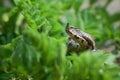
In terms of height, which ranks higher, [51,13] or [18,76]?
[51,13]

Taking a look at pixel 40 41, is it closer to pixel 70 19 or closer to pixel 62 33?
pixel 62 33

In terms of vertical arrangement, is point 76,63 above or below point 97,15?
below

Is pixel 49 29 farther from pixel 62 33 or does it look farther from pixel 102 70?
pixel 102 70

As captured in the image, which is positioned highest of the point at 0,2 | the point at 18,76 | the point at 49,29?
the point at 0,2

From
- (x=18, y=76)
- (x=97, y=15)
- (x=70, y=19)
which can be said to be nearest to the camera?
(x=18, y=76)

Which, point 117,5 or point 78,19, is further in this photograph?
point 117,5

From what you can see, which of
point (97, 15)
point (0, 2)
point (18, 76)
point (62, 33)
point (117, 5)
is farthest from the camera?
point (117, 5)

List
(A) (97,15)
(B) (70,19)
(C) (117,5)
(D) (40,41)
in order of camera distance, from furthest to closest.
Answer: (C) (117,5) < (A) (97,15) < (B) (70,19) < (D) (40,41)

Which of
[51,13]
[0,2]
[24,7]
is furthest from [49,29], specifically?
[0,2]

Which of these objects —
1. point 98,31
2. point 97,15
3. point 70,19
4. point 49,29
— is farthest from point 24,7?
point 97,15

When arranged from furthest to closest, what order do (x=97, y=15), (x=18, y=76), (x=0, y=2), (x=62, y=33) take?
(x=0, y=2) → (x=97, y=15) → (x=62, y=33) → (x=18, y=76)
